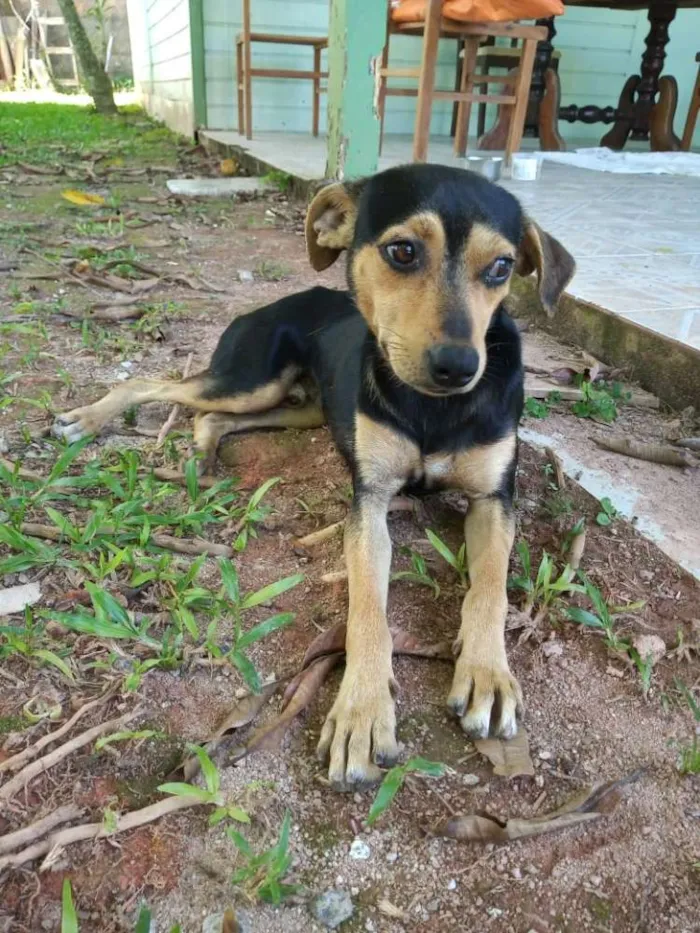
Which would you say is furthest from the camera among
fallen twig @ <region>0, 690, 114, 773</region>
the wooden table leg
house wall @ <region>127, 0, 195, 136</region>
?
house wall @ <region>127, 0, 195, 136</region>

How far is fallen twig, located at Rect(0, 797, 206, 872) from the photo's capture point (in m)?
1.49

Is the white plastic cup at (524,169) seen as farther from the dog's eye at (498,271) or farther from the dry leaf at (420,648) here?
the dry leaf at (420,648)

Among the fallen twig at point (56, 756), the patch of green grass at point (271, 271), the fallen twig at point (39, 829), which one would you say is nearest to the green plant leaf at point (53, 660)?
the fallen twig at point (56, 756)

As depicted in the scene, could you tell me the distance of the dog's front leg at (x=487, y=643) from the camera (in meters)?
1.83

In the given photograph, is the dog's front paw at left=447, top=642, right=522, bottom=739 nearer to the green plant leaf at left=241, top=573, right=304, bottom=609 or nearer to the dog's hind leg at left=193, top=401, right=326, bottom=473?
the green plant leaf at left=241, top=573, right=304, bottom=609

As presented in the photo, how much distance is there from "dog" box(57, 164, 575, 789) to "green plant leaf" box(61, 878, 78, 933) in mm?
586

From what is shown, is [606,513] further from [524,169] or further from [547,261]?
[524,169]

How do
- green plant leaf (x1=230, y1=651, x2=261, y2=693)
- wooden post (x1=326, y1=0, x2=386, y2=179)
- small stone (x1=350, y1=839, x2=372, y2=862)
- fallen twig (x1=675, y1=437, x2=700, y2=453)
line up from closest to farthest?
small stone (x1=350, y1=839, x2=372, y2=862)
green plant leaf (x1=230, y1=651, x2=261, y2=693)
fallen twig (x1=675, y1=437, x2=700, y2=453)
wooden post (x1=326, y1=0, x2=386, y2=179)

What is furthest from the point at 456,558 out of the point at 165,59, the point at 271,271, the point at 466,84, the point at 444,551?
the point at 165,59

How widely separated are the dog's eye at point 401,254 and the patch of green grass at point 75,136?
8.95 metres

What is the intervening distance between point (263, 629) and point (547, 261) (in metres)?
1.62

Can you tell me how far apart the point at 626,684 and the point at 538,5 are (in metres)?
6.97

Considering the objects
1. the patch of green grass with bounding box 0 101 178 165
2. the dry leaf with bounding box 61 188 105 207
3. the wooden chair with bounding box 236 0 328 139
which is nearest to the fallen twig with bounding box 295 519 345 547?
the dry leaf with bounding box 61 188 105 207

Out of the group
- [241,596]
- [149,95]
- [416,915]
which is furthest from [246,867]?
[149,95]
